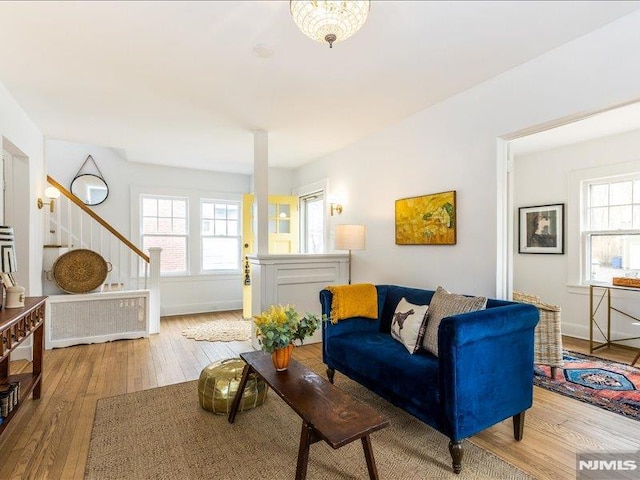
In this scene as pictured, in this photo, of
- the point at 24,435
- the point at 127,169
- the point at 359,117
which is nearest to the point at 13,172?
the point at 127,169

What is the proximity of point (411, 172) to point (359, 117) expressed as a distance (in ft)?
2.68

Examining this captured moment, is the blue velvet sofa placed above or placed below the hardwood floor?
above

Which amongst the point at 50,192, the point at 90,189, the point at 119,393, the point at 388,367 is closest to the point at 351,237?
the point at 388,367

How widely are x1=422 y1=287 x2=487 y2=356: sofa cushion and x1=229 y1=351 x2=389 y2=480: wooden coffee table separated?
2.70ft

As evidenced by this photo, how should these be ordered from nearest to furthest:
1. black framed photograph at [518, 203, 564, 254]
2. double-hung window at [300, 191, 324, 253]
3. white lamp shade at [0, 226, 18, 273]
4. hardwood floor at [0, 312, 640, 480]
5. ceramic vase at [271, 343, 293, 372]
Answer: hardwood floor at [0, 312, 640, 480], ceramic vase at [271, 343, 293, 372], white lamp shade at [0, 226, 18, 273], black framed photograph at [518, 203, 564, 254], double-hung window at [300, 191, 324, 253]

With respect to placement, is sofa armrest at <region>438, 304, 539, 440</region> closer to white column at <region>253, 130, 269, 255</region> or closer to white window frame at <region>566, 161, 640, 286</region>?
white column at <region>253, 130, 269, 255</region>

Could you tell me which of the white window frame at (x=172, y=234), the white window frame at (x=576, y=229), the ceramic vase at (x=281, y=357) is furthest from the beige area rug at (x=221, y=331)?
the white window frame at (x=576, y=229)

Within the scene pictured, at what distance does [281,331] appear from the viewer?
1977mm

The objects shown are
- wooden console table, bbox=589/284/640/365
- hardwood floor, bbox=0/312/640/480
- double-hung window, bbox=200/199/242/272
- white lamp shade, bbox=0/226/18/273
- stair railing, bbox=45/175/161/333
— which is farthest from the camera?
double-hung window, bbox=200/199/242/272

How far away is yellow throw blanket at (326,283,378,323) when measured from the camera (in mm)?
2869

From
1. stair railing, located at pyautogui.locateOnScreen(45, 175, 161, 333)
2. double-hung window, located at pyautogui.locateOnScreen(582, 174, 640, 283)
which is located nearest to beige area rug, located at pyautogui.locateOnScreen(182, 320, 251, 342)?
stair railing, located at pyautogui.locateOnScreen(45, 175, 161, 333)

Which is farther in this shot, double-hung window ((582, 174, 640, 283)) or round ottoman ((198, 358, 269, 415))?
double-hung window ((582, 174, 640, 283))

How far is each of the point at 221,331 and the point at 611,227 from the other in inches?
205

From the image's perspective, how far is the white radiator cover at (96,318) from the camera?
154 inches
